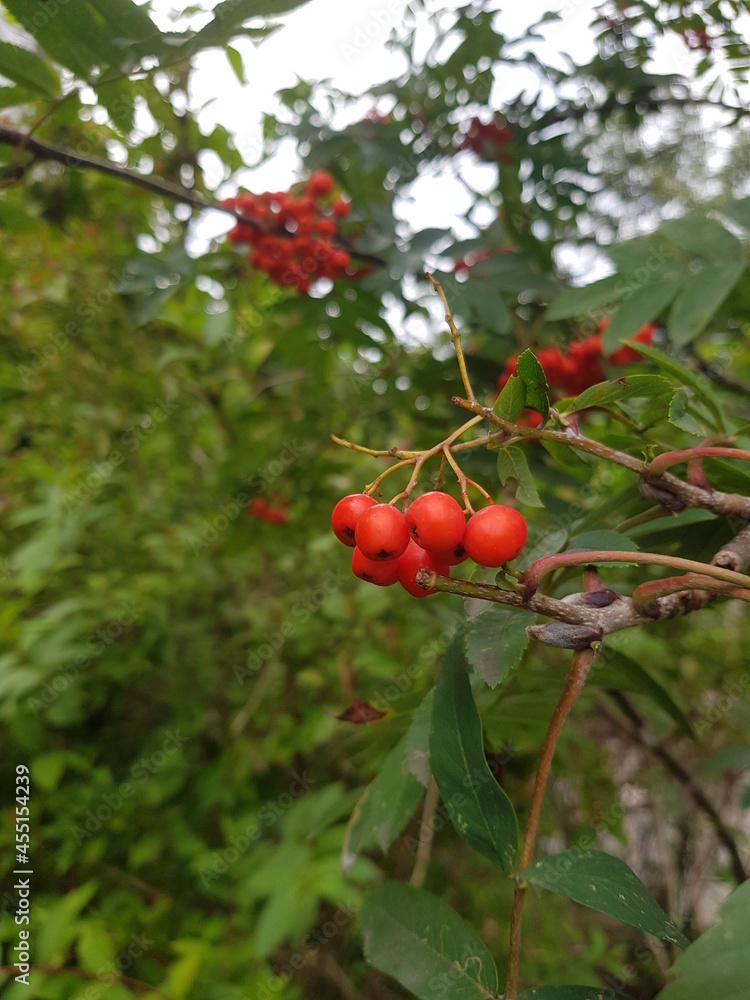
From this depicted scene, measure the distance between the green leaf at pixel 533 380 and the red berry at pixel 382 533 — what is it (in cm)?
21

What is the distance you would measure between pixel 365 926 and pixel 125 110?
175 cm

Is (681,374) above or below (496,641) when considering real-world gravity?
above

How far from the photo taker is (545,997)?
65cm

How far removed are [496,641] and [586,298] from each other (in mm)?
1075

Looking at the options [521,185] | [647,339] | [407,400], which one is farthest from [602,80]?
[407,400]

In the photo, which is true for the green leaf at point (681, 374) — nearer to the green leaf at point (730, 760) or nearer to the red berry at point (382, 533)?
the red berry at point (382, 533)

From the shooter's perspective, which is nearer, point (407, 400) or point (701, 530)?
point (701, 530)

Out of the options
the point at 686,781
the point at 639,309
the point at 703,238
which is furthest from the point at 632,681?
the point at 686,781

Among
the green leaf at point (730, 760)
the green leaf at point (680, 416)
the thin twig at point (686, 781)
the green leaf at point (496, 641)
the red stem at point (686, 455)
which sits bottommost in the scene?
the thin twig at point (686, 781)

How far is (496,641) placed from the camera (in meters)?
0.74

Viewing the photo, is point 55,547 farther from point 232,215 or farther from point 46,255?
point 46,255

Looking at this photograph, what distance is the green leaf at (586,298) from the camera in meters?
1.46

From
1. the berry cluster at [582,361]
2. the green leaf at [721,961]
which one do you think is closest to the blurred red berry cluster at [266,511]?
the berry cluster at [582,361]

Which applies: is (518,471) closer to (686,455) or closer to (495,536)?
(495,536)
